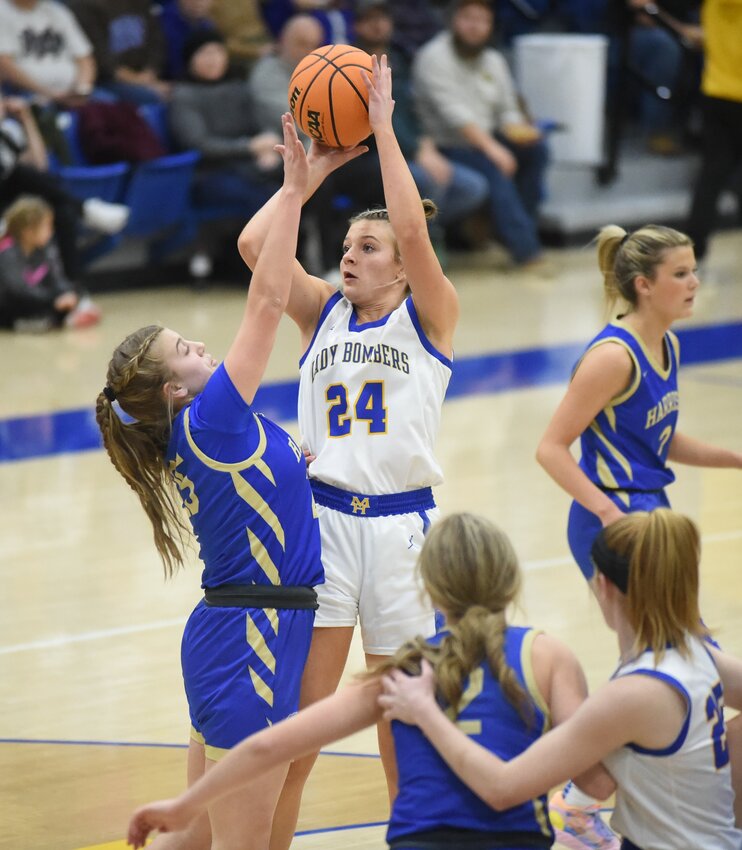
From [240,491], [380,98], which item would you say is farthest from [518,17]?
[240,491]

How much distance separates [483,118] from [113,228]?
3.38m

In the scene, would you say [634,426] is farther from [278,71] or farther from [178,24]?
[178,24]

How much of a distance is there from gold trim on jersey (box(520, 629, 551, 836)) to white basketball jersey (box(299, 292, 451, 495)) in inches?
41.7

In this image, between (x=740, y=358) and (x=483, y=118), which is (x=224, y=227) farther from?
(x=740, y=358)

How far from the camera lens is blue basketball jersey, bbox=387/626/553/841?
2777mm

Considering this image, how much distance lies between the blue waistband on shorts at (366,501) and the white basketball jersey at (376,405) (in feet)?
0.06

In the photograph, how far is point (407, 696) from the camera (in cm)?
278

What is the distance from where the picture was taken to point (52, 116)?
432 inches

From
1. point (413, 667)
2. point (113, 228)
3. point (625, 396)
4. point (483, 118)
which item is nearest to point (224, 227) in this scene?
point (113, 228)

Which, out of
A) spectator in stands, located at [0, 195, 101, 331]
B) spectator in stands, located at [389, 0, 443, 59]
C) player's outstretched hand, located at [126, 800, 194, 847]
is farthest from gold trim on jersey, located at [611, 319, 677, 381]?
spectator in stands, located at [389, 0, 443, 59]

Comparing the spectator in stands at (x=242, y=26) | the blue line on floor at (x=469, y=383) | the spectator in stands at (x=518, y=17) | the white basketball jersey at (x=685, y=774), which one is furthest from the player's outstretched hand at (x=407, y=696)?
the spectator in stands at (x=518, y=17)

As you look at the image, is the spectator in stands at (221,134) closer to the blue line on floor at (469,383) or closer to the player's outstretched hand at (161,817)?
the blue line on floor at (469,383)

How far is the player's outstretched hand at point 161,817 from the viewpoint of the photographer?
2811 mm

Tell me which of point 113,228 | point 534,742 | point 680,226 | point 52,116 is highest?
point 534,742
